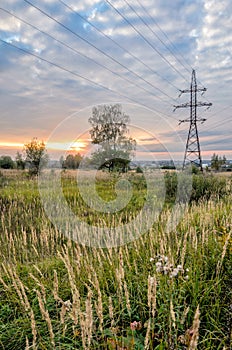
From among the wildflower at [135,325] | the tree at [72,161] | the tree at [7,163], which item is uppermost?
the tree at [7,163]

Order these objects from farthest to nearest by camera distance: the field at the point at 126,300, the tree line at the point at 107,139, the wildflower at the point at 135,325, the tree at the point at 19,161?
the tree at the point at 19,161
the tree line at the point at 107,139
the wildflower at the point at 135,325
the field at the point at 126,300

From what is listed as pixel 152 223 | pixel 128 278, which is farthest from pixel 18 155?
pixel 128 278

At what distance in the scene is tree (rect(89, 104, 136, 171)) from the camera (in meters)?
8.10

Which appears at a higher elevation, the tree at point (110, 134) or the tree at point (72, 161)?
the tree at point (110, 134)

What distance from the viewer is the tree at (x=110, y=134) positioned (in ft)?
26.6

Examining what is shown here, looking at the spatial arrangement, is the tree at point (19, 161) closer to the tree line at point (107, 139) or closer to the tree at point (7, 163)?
the tree at point (7, 163)

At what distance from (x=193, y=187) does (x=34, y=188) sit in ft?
20.9

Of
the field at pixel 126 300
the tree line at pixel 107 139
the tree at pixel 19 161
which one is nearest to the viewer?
the field at pixel 126 300

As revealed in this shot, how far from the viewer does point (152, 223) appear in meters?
5.64

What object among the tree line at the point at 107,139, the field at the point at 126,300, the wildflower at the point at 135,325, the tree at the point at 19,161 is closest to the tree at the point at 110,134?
the tree line at the point at 107,139

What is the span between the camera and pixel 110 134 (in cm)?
989

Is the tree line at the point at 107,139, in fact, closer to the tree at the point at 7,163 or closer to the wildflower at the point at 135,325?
the wildflower at the point at 135,325

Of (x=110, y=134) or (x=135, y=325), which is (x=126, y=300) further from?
(x=110, y=134)

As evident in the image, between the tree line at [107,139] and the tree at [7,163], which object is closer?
the tree line at [107,139]
